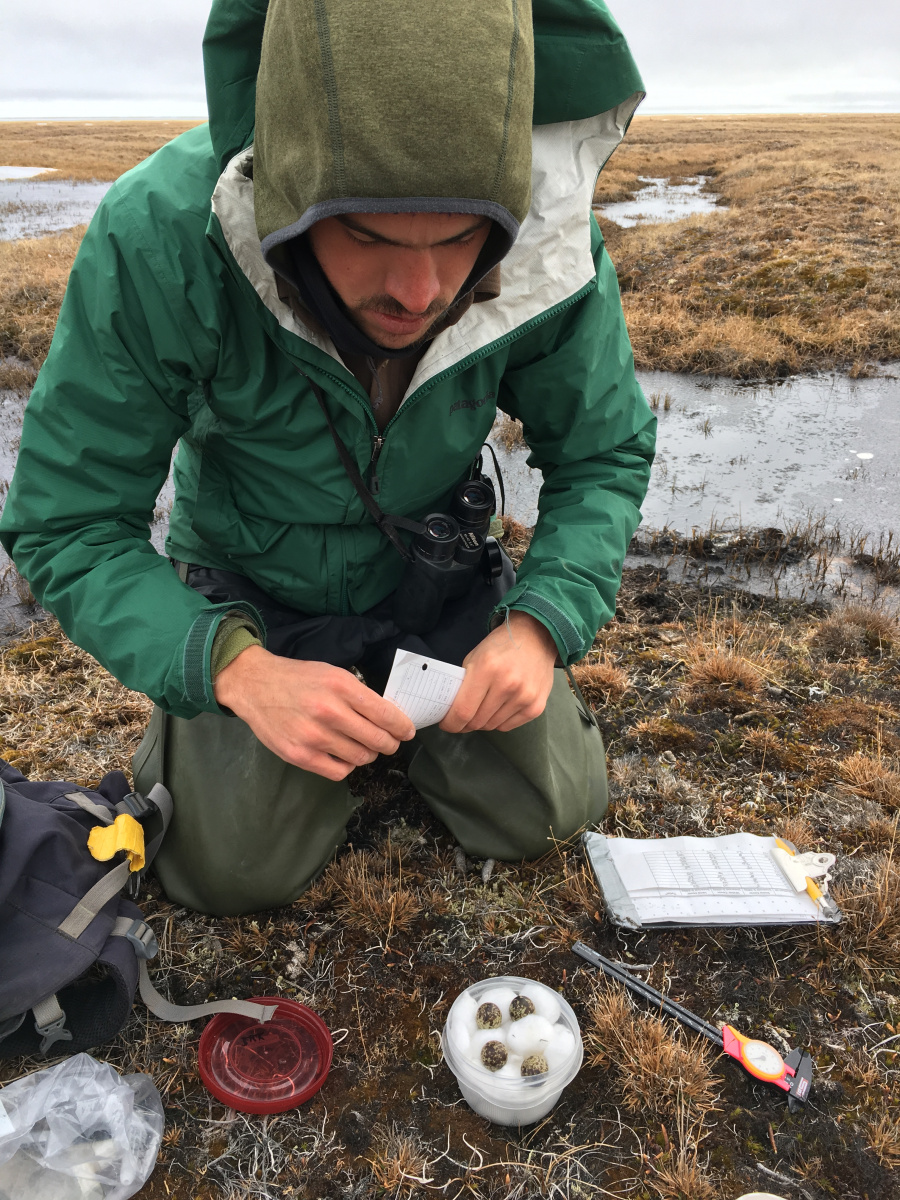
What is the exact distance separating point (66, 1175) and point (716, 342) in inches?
350

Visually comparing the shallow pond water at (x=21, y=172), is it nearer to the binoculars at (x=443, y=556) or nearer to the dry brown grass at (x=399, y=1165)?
the binoculars at (x=443, y=556)

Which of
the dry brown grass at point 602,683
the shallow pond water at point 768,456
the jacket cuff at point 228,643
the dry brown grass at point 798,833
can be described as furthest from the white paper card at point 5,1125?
the shallow pond water at point 768,456

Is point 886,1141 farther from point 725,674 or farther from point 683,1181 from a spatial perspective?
point 725,674

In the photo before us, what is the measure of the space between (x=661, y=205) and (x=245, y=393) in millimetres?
24066

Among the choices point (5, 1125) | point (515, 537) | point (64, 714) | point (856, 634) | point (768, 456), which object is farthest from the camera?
point (768, 456)

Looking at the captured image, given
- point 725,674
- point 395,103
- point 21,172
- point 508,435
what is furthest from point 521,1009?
point 21,172

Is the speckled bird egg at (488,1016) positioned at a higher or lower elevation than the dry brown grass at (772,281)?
lower

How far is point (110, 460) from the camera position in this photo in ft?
7.30

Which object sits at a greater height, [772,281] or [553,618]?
[553,618]

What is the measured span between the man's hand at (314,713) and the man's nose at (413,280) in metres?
Answer: 0.94

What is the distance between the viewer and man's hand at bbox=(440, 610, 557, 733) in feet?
7.58

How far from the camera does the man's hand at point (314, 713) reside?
2072 millimetres

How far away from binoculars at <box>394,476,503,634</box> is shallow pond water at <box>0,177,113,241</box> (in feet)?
50.1

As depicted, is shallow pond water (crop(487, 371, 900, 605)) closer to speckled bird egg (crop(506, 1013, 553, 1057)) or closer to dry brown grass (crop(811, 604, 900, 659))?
dry brown grass (crop(811, 604, 900, 659))
